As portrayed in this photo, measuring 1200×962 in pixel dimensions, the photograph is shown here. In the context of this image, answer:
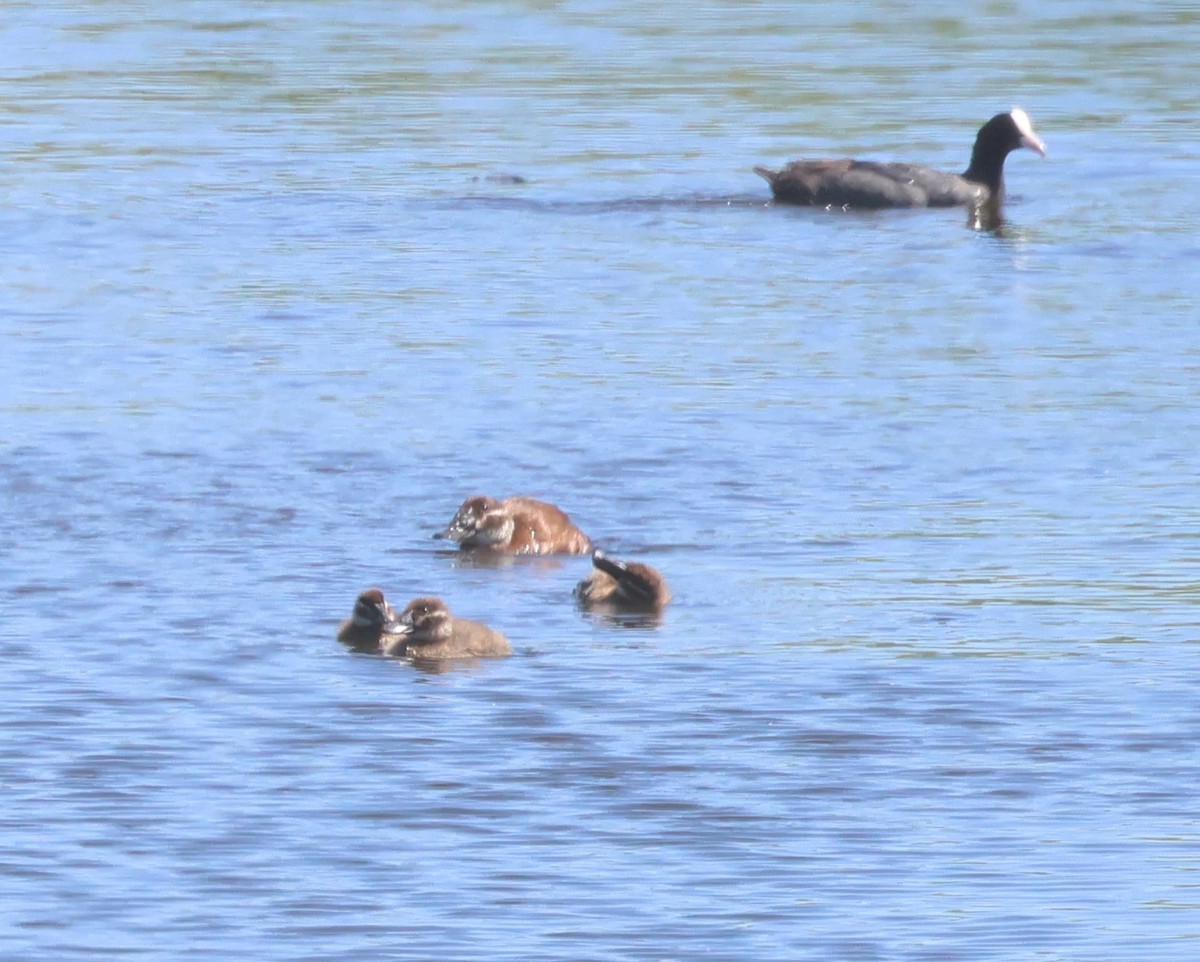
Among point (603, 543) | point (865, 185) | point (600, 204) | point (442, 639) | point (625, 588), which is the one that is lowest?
point (442, 639)

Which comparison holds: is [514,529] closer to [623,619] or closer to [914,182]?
[623,619]

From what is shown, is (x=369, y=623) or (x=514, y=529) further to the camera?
(x=514, y=529)

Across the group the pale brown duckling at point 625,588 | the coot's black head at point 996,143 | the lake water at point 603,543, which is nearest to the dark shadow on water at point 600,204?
the lake water at point 603,543

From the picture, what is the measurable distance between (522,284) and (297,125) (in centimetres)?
973

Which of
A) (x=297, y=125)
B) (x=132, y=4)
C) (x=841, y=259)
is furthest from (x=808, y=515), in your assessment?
(x=132, y=4)

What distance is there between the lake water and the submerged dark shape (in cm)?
29

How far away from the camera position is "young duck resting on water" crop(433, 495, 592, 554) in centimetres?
1266

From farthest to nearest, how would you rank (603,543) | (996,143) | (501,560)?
(996,143) → (603,543) → (501,560)

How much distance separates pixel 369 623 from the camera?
11.0 meters

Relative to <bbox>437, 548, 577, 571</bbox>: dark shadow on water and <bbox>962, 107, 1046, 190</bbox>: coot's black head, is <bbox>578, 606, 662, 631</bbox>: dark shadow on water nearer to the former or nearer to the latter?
<bbox>437, 548, 577, 571</bbox>: dark shadow on water

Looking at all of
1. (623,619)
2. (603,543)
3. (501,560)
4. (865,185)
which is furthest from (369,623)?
(865,185)

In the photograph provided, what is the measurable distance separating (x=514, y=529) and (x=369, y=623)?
1867mm

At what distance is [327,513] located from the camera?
13273 mm

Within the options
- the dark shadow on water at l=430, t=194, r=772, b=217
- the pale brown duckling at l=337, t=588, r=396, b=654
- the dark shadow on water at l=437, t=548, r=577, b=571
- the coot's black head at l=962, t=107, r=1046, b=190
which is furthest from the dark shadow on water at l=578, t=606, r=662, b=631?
the coot's black head at l=962, t=107, r=1046, b=190
